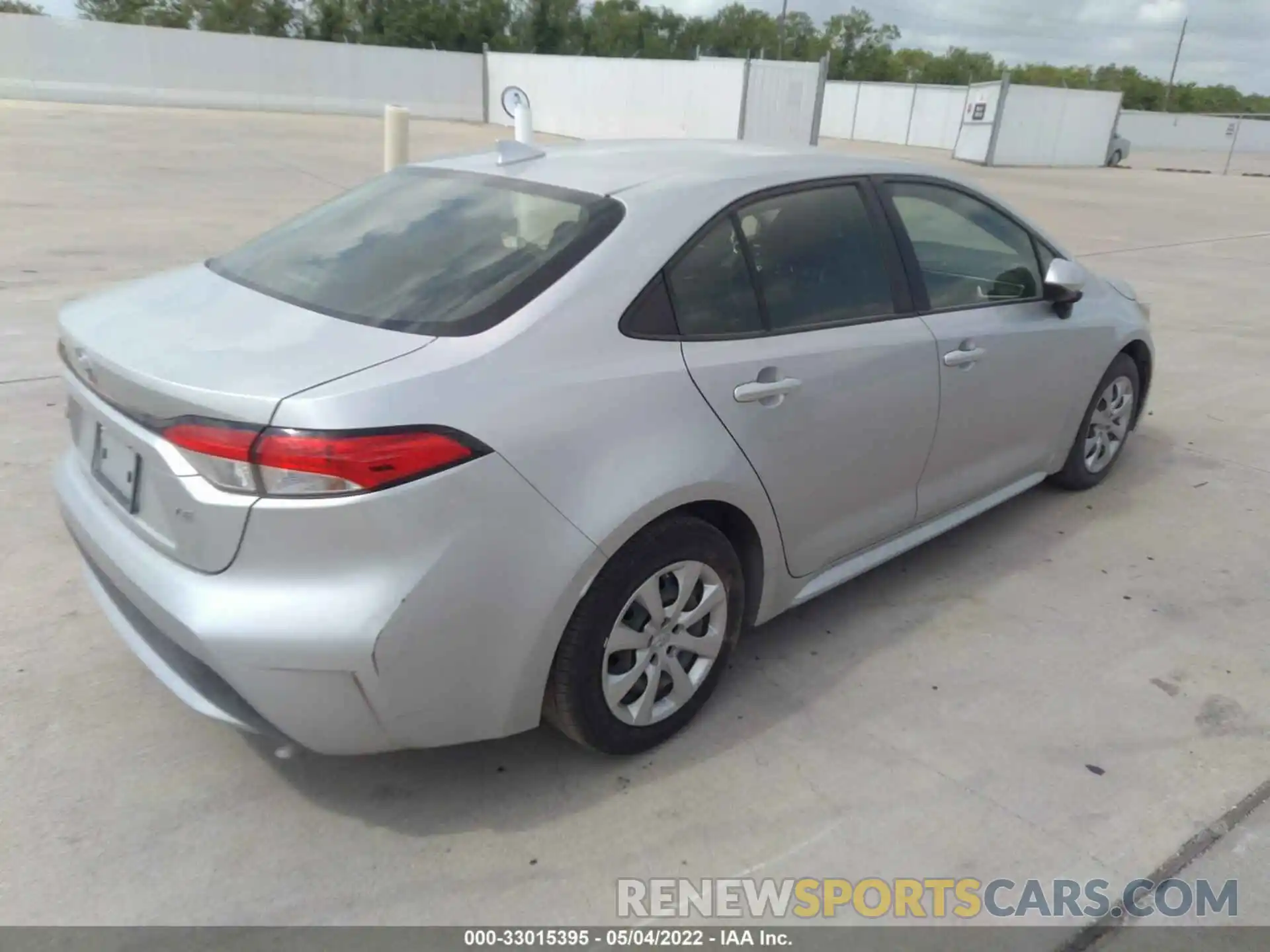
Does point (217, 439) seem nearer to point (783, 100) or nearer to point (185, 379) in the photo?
point (185, 379)

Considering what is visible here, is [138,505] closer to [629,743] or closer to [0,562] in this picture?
[629,743]

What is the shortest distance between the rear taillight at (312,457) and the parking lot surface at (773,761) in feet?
2.13

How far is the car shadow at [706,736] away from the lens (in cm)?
251

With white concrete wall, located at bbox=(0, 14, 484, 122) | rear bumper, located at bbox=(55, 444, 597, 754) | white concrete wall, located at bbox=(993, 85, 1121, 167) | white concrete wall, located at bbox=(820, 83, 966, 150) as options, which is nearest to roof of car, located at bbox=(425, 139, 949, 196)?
rear bumper, located at bbox=(55, 444, 597, 754)

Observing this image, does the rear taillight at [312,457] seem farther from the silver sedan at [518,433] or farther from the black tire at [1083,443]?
the black tire at [1083,443]

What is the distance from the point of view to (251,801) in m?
2.48

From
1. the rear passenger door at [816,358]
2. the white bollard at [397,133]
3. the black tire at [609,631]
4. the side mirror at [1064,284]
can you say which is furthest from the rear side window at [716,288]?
the white bollard at [397,133]

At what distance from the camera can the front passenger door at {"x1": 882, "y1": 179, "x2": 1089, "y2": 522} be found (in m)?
3.40

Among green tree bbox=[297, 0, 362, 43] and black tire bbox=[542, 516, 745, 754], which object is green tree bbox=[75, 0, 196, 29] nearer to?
green tree bbox=[297, 0, 362, 43]

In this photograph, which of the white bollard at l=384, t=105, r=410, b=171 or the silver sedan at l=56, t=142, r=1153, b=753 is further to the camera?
the white bollard at l=384, t=105, r=410, b=171

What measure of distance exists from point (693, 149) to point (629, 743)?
196 centimetres

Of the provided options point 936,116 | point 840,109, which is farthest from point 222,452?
point 840,109

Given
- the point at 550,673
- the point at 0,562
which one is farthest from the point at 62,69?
the point at 550,673

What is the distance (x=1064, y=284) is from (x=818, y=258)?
136 centimetres
